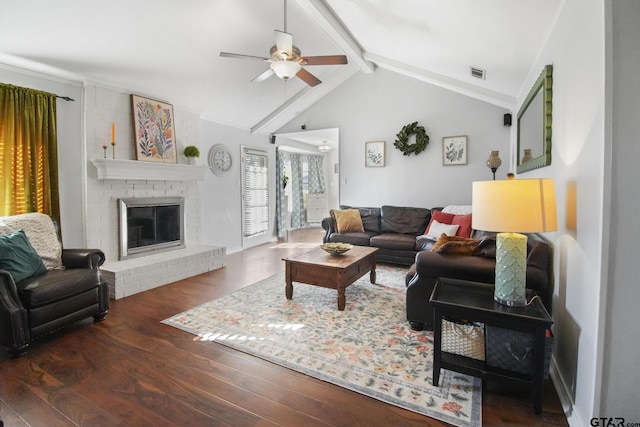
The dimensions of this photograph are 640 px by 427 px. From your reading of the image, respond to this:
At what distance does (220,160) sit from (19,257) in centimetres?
336

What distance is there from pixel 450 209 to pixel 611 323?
3636 millimetres

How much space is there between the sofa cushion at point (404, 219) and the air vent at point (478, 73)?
2.06 m

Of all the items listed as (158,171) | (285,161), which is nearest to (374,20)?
(158,171)

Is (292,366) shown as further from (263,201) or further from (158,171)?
(263,201)

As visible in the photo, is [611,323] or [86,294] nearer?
[611,323]

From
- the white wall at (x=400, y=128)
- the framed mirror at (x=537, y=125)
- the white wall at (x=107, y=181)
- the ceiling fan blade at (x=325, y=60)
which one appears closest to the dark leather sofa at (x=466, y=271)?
the framed mirror at (x=537, y=125)

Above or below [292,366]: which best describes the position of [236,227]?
above

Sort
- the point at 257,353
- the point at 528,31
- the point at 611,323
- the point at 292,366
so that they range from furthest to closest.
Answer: the point at 528,31 < the point at 257,353 < the point at 292,366 < the point at 611,323

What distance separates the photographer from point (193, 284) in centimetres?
398

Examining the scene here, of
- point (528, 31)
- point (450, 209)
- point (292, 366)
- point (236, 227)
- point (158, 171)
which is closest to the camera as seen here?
point (292, 366)

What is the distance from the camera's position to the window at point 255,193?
20.4ft

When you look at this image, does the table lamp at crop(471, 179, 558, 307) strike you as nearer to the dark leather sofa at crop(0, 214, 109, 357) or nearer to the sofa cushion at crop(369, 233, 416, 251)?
the sofa cushion at crop(369, 233, 416, 251)

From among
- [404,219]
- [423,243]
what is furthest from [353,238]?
[423,243]

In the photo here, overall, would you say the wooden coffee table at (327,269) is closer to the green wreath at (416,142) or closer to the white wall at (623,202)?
the white wall at (623,202)
